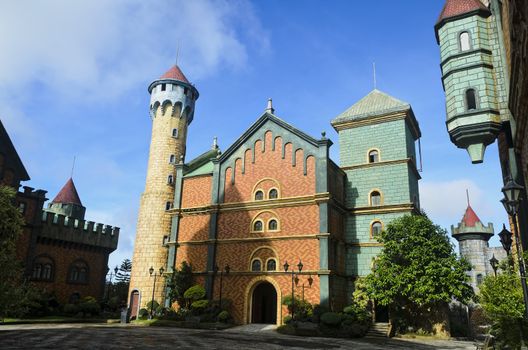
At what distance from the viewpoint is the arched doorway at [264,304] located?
3064cm

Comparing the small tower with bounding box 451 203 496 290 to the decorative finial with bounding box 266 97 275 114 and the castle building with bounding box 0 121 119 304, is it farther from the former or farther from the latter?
the castle building with bounding box 0 121 119 304

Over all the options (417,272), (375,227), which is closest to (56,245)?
(375,227)

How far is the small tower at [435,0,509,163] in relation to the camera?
17.2m

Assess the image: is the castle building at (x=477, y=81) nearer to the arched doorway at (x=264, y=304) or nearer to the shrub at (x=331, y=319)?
the shrub at (x=331, y=319)

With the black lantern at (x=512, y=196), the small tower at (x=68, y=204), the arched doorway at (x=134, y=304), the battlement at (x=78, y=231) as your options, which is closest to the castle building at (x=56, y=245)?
the battlement at (x=78, y=231)

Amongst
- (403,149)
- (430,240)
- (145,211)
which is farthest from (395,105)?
(145,211)

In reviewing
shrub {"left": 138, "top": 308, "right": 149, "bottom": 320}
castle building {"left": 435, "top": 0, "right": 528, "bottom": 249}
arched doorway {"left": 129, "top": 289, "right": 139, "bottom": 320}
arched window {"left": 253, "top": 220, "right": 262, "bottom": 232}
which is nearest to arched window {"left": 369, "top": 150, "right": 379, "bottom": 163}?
arched window {"left": 253, "top": 220, "right": 262, "bottom": 232}

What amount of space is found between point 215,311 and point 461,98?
2070 cm

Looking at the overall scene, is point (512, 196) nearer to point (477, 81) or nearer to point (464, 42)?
point (477, 81)

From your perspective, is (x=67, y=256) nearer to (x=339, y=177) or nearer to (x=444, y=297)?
(x=339, y=177)

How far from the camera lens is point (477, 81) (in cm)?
1770

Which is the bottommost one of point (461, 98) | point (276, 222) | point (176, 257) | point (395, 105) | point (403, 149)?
point (176, 257)

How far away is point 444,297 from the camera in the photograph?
2352 cm

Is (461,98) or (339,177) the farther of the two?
(339,177)
